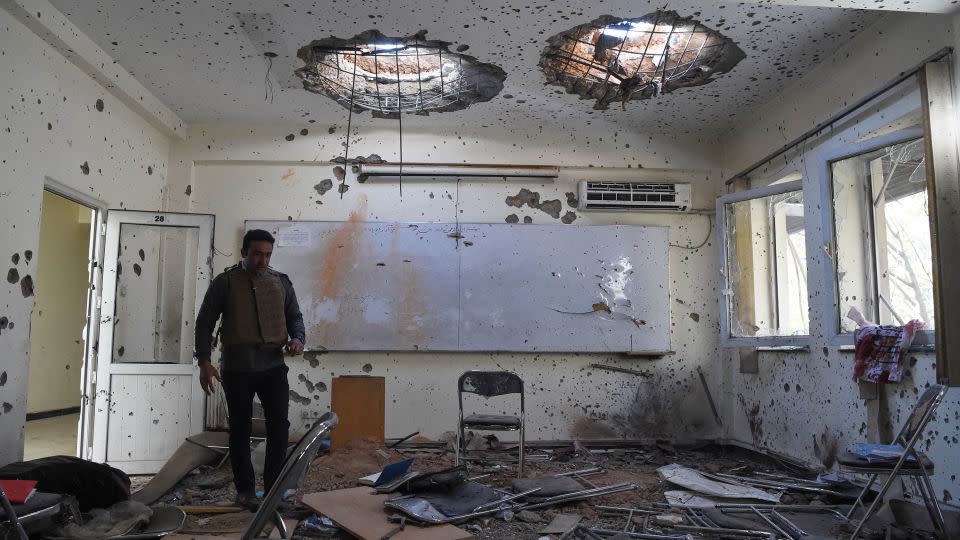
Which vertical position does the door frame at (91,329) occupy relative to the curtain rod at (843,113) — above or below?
below

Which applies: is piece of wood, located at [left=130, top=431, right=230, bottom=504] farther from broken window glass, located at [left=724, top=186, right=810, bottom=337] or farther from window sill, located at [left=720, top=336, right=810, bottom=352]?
broken window glass, located at [left=724, top=186, right=810, bottom=337]

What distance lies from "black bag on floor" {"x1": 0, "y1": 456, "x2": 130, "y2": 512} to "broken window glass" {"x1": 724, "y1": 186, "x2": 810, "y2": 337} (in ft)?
13.8

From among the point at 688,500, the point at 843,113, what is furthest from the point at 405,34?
the point at 688,500

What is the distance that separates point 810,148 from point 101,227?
4920mm

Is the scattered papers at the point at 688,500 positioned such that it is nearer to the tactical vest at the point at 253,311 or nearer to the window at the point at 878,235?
the window at the point at 878,235

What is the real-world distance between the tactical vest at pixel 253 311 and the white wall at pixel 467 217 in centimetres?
201

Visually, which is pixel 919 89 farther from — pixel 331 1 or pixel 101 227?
pixel 101 227

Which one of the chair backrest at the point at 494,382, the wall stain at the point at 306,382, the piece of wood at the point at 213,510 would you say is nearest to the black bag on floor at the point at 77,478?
the piece of wood at the point at 213,510

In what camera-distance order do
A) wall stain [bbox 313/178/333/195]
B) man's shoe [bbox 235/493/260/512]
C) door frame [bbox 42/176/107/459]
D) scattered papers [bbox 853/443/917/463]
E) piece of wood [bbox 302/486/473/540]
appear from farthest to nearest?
wall stain [bbox 313/178/333/195] → door frame [bbox 42/176/107/459] → man's shoe [bbox 235/493/260/512] → piece of wood [bbox 302/486/473/540] → scattered papers [bbox 853/443/917/463]

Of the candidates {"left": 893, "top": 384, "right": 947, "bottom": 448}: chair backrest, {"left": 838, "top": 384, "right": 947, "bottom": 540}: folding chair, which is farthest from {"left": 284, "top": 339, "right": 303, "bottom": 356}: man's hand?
{"left": 893, "top": 384, "right": 947, "bottom": 448}: chair backrest

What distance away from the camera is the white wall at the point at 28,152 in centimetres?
329

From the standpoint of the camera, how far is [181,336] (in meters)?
4.88

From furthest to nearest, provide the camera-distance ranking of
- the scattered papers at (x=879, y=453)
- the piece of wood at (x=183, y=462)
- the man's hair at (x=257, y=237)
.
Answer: the piece of wood at (x=183, y=462), the man's hair at (x=257, y=237), the scattered papers at (x=879, y=453)

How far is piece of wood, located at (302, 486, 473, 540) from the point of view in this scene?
2809 mm
